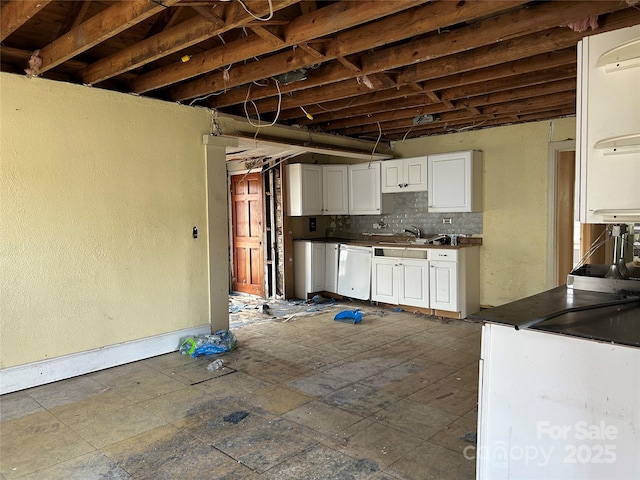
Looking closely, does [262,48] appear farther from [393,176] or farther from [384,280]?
[384,280]

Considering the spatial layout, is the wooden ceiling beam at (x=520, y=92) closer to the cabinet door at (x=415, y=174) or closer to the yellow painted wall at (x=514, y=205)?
the yellow painted wall at (x=514, y=205)

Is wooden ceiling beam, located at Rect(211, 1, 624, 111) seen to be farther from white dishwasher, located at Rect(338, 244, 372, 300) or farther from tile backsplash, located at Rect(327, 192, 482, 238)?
white dishwasher, located at Rect(338, 244, 372, 300)

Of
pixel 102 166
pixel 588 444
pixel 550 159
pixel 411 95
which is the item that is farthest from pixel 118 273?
pixel 550 159

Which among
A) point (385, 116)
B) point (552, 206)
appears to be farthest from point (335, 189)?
point (552, 206)

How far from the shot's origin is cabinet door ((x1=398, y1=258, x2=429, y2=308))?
579 centimetres

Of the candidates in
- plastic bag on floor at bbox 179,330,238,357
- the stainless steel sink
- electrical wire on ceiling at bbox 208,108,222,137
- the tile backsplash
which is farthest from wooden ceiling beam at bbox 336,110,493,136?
plastic bag on floor at bbox 179,330,238,357

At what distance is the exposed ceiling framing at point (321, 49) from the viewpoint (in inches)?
104

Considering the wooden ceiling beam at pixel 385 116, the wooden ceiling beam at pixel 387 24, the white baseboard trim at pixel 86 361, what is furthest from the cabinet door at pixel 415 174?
the white baseboard trim at pixel 86 361

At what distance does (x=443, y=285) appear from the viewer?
5633 mm

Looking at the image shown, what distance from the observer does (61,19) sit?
3234 mm

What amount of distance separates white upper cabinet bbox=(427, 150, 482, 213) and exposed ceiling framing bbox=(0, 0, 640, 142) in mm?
753

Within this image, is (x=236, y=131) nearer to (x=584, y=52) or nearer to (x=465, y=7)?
(x=465, y=7)

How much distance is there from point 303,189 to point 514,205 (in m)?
2.96

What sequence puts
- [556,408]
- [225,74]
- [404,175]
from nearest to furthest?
[556,408], [225,74], [404,175]
